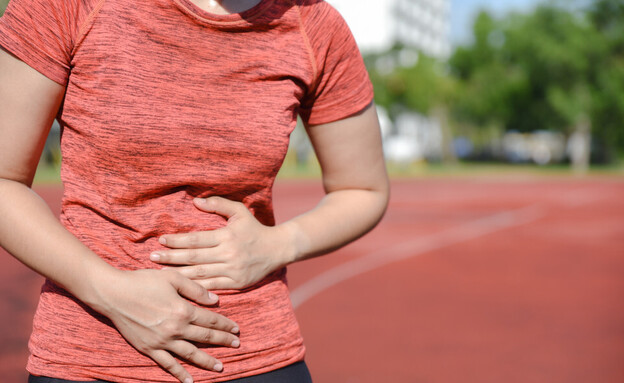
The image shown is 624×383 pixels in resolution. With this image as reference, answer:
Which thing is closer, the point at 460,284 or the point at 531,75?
the point at 460,284

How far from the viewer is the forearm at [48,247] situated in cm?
111

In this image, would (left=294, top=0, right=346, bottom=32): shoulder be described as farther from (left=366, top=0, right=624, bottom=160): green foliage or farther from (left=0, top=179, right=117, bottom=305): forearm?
(left=366, top=0, right=624, bottom=160): green foliage

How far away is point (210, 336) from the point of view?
1.18 m

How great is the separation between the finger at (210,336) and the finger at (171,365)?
0.04 m

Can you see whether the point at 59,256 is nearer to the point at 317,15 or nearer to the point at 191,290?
the point at 191,290

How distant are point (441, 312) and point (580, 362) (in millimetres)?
1648

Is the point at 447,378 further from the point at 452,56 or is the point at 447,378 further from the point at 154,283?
the point at 452,56

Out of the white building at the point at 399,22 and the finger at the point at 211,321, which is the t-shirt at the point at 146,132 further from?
the white building at the point at 399,22

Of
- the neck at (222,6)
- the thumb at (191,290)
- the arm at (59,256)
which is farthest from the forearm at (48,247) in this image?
the neck at (222,6)

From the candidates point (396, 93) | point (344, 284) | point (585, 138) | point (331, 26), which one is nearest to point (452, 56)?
point (396, 93)

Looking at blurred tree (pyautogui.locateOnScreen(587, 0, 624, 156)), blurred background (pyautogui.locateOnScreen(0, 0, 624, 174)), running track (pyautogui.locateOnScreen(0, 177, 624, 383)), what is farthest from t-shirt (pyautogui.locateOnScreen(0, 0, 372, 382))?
blurred tree (pyautogui.locateOnScreen(587, 0, 624, 156))

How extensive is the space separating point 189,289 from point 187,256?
0.18 ft

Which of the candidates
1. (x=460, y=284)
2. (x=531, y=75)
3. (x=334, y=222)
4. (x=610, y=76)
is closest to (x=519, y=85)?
(x=531, y=75)

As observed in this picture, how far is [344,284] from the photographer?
815cm
